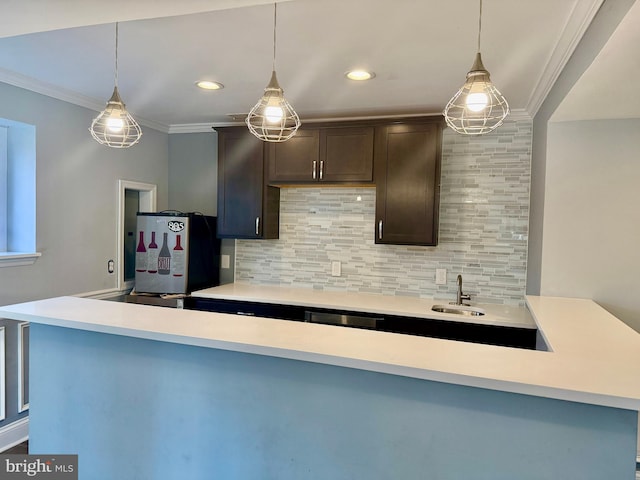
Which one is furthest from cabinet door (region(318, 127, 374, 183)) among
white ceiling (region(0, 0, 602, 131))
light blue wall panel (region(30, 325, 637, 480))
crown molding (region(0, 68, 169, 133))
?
light blue wall panel (region(30, 325, 637, 480))

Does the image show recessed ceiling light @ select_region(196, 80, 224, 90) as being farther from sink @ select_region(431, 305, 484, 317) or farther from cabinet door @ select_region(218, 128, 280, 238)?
sink @ select_region(431, 305, 484, 317)

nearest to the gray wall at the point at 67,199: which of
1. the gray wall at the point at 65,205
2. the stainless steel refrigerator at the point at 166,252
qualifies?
the gray wall at the point at 65,205

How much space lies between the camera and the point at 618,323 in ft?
5.80

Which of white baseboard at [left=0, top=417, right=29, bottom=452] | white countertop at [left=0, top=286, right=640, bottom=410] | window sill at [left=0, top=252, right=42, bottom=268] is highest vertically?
window sill at [left=0, top=252, right=42, bottom=268]

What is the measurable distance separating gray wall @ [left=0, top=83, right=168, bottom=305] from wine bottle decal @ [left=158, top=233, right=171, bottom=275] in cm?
44

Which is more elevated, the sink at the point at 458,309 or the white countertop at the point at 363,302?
the white countertop at the point at 363,302

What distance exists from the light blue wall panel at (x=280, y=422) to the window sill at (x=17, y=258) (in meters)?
0.95

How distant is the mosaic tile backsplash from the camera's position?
3.09m

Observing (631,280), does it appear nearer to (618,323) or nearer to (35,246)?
(618,323)

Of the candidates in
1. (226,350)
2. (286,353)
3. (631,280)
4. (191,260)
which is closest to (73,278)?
(191,260)

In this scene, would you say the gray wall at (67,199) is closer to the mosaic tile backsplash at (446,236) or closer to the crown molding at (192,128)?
the crown molding at (192,128)

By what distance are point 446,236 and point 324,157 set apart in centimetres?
115

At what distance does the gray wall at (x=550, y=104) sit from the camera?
1.38m

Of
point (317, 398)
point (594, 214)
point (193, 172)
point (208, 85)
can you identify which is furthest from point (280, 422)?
point (193, 172)
